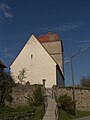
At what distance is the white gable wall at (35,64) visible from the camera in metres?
51.2

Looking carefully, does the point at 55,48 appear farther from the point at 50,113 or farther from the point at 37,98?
the point at 50,113

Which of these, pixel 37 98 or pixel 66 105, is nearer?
pixel 66 105

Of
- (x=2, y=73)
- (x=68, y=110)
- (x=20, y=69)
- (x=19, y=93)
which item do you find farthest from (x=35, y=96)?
(x=20, y=69)

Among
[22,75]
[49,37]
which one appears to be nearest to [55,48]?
[49,37]

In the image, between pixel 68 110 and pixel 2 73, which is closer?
pixel 68 110

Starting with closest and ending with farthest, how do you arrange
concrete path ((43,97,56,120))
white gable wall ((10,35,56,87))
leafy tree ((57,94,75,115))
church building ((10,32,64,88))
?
concrete path ((43,97,56,120)) < leafy tree ((57,94,75,115)) < church building ((10,32,64,88)) < white gable wall ((10,35,56,87))

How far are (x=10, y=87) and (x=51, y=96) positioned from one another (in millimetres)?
6875

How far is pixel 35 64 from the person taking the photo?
5303 centimetres

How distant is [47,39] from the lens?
7362 cm

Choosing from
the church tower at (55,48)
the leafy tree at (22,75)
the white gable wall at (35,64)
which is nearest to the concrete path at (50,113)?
the white gable wall at (35,64)

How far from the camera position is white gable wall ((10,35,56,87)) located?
51244 mm

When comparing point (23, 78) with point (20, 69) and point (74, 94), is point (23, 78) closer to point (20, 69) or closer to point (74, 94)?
point (20, 69)

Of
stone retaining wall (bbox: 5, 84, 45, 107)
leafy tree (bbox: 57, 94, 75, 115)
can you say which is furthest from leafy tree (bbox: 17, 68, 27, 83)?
leafy tree (bbox: 57, 94, 75, 115)

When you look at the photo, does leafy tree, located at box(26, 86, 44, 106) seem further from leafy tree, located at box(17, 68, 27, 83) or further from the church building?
leafy tree, located at box(17, 68, 27, 83)
